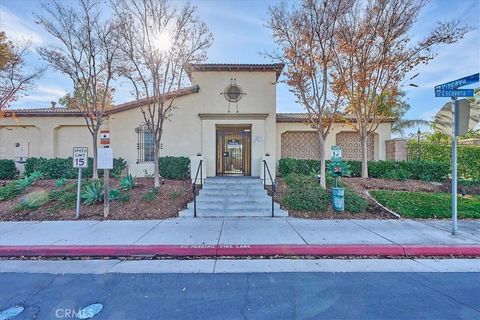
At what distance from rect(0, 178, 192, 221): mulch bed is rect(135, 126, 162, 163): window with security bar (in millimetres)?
3283

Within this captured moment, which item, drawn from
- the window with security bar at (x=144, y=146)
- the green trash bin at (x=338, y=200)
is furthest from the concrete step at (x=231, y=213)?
the window with security bar at (x=144, y=146)

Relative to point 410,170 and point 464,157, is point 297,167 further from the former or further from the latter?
point 464,157

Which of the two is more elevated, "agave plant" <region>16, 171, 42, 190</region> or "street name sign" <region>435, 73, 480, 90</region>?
"street name sign" <region>435, 73, 480, 90</region>

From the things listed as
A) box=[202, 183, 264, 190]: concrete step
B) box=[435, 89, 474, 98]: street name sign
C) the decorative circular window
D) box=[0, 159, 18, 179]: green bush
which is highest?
the decorative circular window

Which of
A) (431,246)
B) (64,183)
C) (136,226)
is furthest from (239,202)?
(64,183)

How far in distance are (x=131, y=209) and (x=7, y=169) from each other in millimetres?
8965

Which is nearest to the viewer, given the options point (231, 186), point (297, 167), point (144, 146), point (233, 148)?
point (231, 186)

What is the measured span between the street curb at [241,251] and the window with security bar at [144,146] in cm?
738

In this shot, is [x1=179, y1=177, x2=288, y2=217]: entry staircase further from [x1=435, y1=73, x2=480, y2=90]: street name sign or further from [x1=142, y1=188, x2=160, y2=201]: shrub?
[x1=435, y1=73, x2=480, y2=90]: street name sign

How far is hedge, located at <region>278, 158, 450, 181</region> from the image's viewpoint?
35.9ft

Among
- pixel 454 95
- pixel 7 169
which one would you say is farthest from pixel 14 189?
pixel 454 95

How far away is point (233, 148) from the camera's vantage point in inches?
460

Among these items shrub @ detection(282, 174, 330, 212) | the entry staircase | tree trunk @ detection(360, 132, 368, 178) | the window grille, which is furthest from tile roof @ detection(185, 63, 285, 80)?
shrub @ detection(282, 174, 330, 212)

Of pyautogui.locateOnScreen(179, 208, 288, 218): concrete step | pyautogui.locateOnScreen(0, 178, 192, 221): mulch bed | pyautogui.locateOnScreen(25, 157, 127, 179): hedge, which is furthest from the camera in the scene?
pyautogui.locateOnScreen(25, 157, 127, 179): hedge
